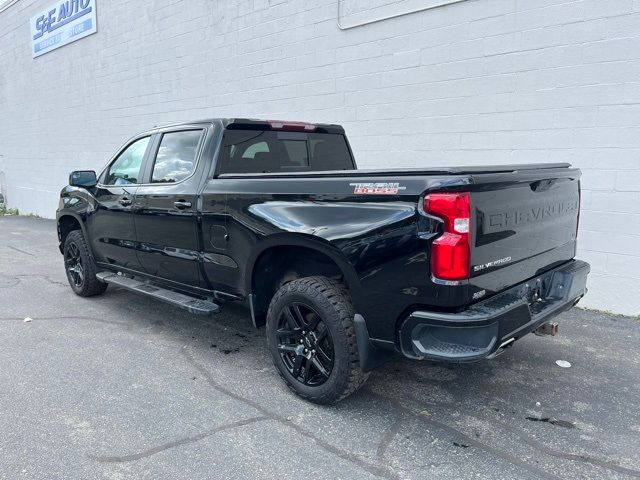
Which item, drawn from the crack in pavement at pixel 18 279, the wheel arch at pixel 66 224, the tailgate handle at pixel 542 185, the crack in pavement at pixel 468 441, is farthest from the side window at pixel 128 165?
the tailgate handle at pixel 542 185

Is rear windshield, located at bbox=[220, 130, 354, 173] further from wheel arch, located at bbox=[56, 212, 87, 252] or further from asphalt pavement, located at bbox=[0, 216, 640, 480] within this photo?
wheel arch, located at bbox=[56, 212, 87, 252]

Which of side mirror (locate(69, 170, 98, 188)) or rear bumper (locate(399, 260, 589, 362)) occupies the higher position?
side mirror (locate(69, 170, 98, 188))

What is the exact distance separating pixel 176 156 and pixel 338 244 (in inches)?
83.1

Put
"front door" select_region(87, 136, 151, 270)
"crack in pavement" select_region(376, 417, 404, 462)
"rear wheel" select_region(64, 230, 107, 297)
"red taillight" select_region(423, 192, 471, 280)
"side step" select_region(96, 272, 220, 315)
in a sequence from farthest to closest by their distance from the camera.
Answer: "rear wheel" select_region(64, 230, 107, 297) < "front door" select_region(87, 136, 151, 270) < "side step" select_region(96, 272, 220, 315) < "crack in pavement" select_region(376, 417, 404, 462) < "red taillight" select_region(423, 192, 471, 280)

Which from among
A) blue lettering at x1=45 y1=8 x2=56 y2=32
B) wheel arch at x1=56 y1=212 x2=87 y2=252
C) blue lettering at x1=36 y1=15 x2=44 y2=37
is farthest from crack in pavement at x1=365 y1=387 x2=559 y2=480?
blue lettering at x1=36 y1=15 x2=44 y2=37

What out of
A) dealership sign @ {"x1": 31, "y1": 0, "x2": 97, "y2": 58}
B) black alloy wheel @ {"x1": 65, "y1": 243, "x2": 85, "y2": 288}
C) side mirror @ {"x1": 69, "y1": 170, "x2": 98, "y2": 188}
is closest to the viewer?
side mirror @ {"x1": 69, "y1": 170, "x2": 98, "y2": 188}

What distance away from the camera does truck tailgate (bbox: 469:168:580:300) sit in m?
2.72

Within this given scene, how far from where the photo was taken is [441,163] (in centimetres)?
630

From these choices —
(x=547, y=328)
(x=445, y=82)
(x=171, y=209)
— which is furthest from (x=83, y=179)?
(x=547, y=328)

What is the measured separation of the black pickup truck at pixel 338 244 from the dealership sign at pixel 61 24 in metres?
10.4

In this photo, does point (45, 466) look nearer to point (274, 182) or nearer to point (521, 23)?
point (274, 182)

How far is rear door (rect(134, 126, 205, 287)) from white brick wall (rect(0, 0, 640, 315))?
328 centimetres

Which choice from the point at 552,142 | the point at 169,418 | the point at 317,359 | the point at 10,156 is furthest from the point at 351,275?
the point at 10,156

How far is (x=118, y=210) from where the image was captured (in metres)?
4.92
